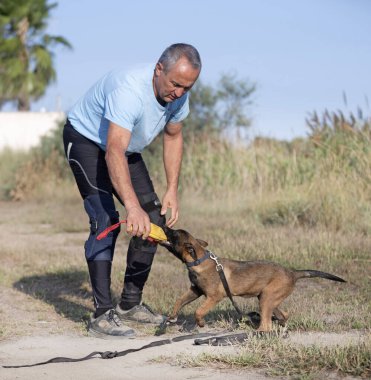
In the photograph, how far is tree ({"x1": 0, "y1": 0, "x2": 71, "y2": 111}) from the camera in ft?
128

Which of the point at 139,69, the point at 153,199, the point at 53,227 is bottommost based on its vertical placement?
the point at 53,227

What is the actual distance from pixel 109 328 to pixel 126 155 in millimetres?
1332

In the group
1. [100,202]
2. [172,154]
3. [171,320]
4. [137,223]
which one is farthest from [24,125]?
[137,223]

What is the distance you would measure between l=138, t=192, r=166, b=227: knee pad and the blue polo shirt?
16.0 inches

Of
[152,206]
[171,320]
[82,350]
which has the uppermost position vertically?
[152,206]

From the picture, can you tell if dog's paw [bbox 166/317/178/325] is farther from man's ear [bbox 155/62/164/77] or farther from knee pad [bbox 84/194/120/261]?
man's ear [bbox 155/62/164/77]

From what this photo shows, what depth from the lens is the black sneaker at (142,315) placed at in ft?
21.3

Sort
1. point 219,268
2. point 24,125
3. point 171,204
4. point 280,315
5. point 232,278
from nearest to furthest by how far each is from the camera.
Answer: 1. point 219,268
2. point 232,278
3. point 280,315
4. point 171,204
5. point 24,125

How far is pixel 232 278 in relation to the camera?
6102 mm

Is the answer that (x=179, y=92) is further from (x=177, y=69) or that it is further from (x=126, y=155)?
(x=126, y=155)

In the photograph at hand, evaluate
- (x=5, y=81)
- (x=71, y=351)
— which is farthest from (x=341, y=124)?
(x=5, y=81)

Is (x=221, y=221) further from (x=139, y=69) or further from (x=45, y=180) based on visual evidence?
(x=45, y=180)

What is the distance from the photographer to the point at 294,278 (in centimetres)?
614

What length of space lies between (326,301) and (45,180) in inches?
551
